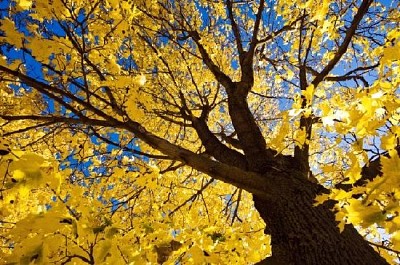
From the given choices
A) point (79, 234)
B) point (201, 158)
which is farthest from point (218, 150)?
point (79, 234)

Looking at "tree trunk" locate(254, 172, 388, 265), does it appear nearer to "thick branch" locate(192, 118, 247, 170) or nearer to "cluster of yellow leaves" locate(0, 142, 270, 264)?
"cluster of yellow leaves" locate(0, 142, 270, 264)

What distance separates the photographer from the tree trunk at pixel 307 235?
2158mm

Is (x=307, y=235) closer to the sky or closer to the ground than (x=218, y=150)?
closer to the ground

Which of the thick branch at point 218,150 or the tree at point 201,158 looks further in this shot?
the thick branch at point 218,150

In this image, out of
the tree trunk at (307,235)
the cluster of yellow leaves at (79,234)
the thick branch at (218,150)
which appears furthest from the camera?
the thick branch at (218,150)

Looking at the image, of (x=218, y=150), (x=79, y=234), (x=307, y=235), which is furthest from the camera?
(x=218, y=150)

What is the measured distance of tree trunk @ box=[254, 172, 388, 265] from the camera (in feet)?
7.08

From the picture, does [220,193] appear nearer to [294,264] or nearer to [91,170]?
[91,170]

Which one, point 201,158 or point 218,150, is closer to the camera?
point 201,158

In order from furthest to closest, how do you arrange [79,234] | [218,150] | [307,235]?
[218,150] → [307,235] → [79,234]

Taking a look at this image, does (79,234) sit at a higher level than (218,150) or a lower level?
lower

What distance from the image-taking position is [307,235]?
2297 mm

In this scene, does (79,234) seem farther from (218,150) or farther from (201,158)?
(218,150)

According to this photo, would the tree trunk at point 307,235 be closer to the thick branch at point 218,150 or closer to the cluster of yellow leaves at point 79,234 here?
the cluster of yellow leaves at point 79,234
